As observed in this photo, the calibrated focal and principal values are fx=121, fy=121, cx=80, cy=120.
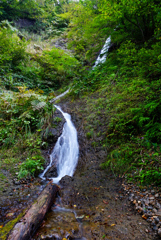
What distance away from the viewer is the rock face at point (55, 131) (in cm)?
512

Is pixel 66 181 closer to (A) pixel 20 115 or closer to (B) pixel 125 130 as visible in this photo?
(B) pixel 125 130

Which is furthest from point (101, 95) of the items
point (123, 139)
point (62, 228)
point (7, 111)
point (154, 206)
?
point (62, 228)

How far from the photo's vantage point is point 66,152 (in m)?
5.18

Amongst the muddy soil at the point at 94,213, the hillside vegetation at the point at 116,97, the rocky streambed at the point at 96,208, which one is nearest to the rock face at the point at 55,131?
the hillside vegetation at the point at 116,97

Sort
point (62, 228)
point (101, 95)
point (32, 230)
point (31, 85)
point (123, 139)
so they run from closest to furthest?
point (32, 230)
point (62, 228)
point (123, 139)
point (101, 95)
point (31, 85)

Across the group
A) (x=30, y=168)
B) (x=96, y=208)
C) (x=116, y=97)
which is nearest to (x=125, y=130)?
(x=116, y=97)

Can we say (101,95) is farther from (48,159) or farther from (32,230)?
(32,230)

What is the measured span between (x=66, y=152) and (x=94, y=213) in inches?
116

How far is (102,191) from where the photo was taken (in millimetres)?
3039

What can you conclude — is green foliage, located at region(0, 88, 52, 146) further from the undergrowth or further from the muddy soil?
the muddy soil

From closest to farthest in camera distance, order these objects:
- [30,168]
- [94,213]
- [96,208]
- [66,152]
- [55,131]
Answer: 1. [94,213]
2. [96,208]
3. [30,168]
4. [66,152]
5. [55,131]

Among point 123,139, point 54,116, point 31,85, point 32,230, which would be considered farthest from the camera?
point 31,85

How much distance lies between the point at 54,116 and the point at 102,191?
4.16m

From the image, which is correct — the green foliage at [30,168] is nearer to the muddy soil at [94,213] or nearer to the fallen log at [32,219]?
the muddy soil at [94,213]
